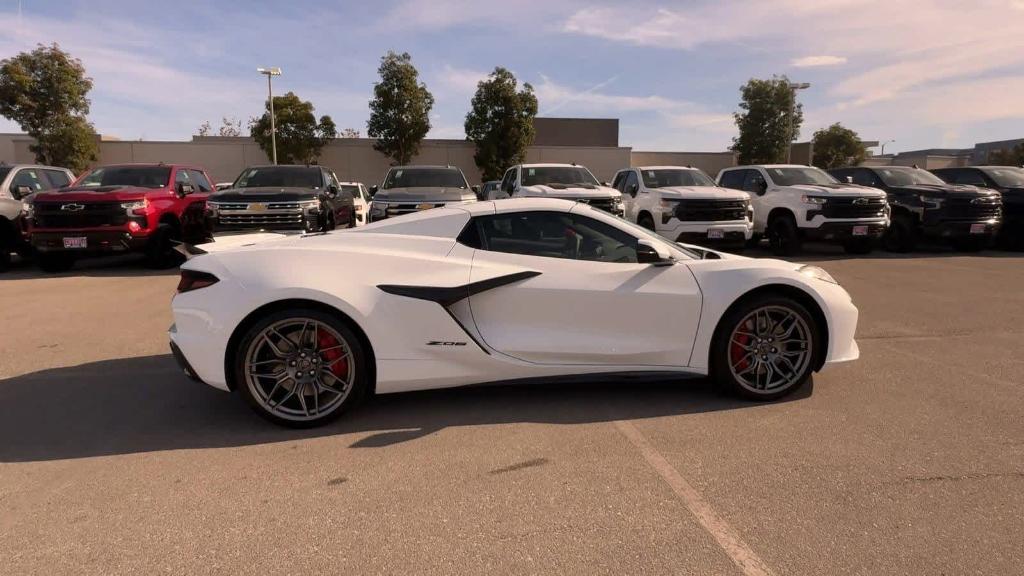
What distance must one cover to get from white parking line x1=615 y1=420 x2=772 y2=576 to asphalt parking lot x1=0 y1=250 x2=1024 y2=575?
1cm

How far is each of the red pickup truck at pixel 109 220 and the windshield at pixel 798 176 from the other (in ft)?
37.6

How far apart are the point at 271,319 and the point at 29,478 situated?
141 centimetres

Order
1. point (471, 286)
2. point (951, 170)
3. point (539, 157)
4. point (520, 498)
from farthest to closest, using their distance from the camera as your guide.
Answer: point (539, 157), point (951, 170), point (471, 286), point (520, 498)

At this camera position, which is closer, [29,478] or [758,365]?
[29,478]

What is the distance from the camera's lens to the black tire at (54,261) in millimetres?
10406

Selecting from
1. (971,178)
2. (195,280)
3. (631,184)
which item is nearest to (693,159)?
(971,178)

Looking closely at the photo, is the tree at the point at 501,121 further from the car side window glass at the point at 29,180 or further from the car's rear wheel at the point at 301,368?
the car's rear wheel at the point at 301,368

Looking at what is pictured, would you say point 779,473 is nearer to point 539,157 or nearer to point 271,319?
point 271,319

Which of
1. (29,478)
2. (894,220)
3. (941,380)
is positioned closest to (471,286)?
(29,478)

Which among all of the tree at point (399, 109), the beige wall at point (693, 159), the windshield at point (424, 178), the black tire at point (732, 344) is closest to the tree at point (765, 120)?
the beige wall at point (693, 159)

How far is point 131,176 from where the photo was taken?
37.6 ft

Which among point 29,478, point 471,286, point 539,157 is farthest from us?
point 539,157

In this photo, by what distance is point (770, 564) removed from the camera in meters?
2.44

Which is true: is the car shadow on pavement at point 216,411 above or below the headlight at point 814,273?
below
